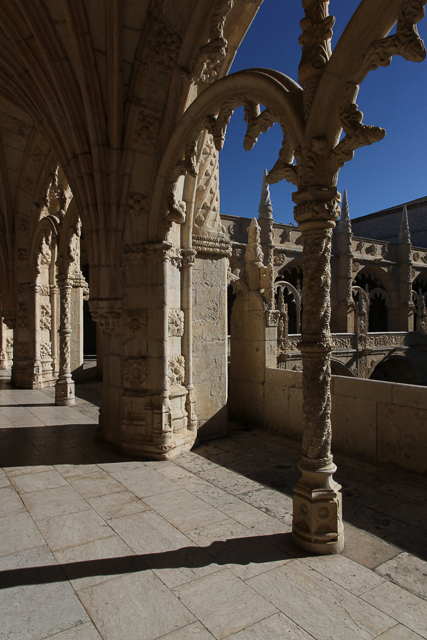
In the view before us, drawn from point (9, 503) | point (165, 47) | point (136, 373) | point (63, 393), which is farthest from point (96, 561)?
point (63, 393)

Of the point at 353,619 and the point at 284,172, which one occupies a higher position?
the point at 284,172

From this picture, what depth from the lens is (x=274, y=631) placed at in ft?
6.82

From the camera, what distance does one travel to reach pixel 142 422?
4.94 meters

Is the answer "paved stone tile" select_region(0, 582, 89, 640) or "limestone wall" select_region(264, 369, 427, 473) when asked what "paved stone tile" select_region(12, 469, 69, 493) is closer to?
"paved stone tile" select_region(0, 582, 89, 640)

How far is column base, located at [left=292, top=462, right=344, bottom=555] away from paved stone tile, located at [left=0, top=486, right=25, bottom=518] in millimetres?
2146

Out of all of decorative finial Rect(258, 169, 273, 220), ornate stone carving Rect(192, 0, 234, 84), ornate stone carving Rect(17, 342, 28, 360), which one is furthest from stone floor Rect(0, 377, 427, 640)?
decorative finial Rect(258, 169, 273, 220)

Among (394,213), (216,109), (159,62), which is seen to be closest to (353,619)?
(216,109)

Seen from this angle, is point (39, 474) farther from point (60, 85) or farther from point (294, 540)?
point (60, 85)

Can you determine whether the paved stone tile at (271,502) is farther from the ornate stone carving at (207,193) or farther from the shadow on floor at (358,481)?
the ornate stone carving at (207,193)

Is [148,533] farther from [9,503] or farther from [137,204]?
[137,204]

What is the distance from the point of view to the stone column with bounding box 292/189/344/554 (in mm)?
Answer: 2820

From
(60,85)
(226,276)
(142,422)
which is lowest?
(142,422)

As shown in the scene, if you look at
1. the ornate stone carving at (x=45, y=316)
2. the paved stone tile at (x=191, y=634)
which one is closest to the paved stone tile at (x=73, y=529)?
the paved stone tile at (x=191, y=634)

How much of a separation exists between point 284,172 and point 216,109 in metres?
1.40
